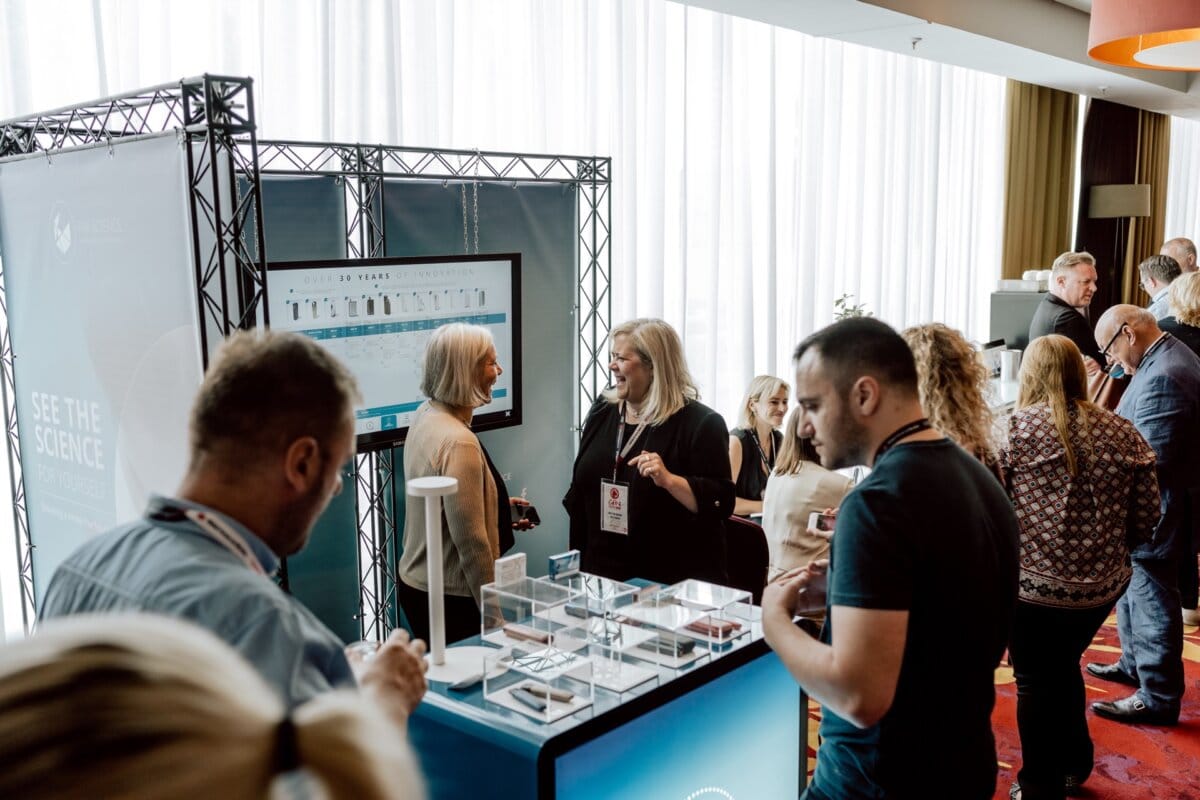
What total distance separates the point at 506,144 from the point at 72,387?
2446mm

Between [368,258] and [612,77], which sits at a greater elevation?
[612,77]

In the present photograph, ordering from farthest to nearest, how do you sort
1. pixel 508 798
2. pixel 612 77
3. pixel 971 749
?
pixel 612 77
pixel 508 798
pixel 971 749

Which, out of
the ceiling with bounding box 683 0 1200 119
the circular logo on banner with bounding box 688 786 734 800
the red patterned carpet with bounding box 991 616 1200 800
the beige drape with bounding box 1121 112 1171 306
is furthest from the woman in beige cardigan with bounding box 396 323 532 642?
the beige drape with bounding box 1121 112 1171 306

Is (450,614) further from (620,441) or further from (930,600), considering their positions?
(930,600)

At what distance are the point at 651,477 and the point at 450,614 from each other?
708 mm

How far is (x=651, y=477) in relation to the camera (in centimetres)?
303

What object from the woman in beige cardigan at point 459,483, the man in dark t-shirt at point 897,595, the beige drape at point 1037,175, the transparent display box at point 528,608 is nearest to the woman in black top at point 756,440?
the woman in beige cardigan at point 459,483

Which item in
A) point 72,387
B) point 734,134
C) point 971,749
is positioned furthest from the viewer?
point 734,134

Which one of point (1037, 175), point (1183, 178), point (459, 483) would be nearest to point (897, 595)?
point (459, 483)

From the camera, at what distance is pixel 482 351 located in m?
2.91

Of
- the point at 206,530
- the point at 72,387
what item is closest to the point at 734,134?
the point at 72,387

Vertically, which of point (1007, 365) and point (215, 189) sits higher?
point (215, 189)

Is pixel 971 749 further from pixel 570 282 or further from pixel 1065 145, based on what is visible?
pixel 1065 145

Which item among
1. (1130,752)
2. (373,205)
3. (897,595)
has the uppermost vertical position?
(373,205)
